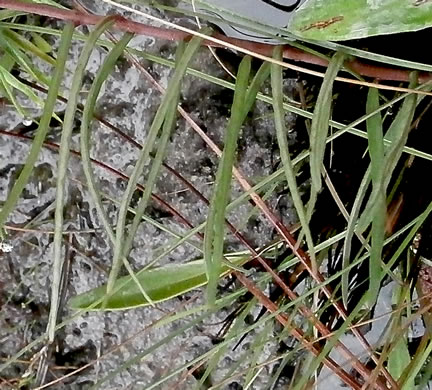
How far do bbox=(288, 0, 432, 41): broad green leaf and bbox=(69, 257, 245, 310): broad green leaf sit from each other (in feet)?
0.78

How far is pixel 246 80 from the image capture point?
0.35 meters

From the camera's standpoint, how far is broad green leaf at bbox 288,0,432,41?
1.09 feet

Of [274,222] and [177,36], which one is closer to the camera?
[177,36]

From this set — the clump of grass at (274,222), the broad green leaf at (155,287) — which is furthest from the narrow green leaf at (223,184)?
the broad green leaf at (155,287)

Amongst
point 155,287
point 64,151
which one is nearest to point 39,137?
point 64,151

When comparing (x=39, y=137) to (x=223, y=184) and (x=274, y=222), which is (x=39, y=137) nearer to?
Answer: (x=223, y=184)

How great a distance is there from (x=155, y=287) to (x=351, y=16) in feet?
0.91

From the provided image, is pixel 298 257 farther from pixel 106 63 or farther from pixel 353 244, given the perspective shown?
pixel 106 63

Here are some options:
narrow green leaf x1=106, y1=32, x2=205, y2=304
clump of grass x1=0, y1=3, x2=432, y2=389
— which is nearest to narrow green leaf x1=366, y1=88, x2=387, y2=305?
clump of grass x1=0, y1=3, x2=432, y2=389

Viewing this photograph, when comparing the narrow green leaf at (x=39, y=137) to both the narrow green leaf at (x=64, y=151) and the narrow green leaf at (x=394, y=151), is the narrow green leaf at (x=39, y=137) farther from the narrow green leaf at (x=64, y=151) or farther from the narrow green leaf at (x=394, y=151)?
the narrow green leaf at (x=394, y=151)

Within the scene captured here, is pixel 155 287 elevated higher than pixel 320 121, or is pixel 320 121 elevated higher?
pixel 320 121

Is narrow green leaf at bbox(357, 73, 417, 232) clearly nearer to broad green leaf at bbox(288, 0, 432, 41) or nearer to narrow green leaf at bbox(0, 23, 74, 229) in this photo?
broad green leaf at bbox(288, 0, 432, 41)

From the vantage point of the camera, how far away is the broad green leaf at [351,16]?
1.09 feet

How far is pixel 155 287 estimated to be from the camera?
0.52 m
